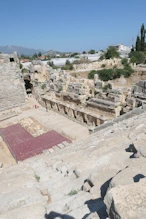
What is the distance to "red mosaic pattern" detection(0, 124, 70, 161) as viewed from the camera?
395 inches

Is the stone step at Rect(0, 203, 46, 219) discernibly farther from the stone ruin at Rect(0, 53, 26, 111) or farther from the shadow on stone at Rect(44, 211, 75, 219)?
the stone ruin at Rect(0, 53, 26, 111)

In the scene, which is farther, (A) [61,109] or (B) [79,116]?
(A) [61,109]

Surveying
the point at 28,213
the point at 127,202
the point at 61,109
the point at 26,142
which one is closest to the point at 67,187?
the point at 28,213

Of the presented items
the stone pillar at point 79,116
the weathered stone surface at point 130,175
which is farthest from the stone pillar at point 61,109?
the weathered stone surface at point 130,175

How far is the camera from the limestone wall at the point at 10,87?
699 inches

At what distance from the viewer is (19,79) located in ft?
61.8

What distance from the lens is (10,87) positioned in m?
18.3

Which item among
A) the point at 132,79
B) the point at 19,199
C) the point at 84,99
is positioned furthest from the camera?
the point at 132,79

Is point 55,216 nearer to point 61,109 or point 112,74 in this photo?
point 61,109

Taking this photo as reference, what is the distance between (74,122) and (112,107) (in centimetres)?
312

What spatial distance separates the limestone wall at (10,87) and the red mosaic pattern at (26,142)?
539 centimetres

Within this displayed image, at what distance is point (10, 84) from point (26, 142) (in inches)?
353

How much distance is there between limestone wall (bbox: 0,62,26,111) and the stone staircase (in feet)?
43.4

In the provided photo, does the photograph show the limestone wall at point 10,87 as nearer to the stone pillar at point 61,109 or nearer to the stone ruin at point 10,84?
the stone ruin at point 10,84
